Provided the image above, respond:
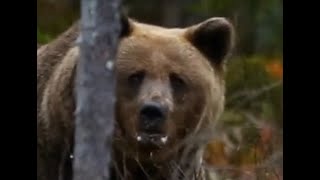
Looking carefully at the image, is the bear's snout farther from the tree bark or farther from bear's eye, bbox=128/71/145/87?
the tree bark

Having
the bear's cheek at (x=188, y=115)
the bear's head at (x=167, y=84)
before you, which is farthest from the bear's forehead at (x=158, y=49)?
the bear's cheek at (x=188, y=115)

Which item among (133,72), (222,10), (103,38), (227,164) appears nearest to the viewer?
(103,38)

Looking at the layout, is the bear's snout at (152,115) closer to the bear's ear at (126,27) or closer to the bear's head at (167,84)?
the bear's head at (167,84)

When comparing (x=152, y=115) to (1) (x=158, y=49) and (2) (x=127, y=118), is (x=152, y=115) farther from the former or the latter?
(1) (x=158, y=49)

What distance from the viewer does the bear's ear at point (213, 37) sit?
855cm

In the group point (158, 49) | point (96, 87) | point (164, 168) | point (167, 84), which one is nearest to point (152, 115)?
point (167, 84)

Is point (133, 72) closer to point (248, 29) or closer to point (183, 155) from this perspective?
point (183, 155)

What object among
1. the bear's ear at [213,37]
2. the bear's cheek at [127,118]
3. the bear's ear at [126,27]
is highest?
the bear's ear at [126,27]

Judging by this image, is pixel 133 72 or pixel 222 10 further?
pixel 222 10

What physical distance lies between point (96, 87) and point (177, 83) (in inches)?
69.0

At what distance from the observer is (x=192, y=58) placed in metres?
8.41

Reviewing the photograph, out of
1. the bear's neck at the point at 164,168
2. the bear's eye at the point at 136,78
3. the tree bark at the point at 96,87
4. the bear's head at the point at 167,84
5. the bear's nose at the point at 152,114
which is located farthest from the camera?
the bear's neck at the point at 164,168
